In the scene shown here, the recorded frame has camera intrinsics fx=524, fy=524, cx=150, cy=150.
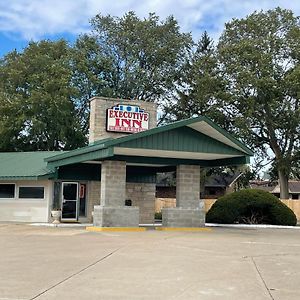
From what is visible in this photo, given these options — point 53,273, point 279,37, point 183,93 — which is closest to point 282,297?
point 53,273

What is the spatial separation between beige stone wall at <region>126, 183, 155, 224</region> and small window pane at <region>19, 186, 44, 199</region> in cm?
454

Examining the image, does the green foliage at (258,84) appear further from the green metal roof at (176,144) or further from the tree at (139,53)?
the green metal roof at (176,144)

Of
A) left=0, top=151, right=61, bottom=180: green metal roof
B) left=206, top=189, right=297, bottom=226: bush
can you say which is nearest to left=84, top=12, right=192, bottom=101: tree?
left=0, top=151, right=61, bottom=180: green metal roof

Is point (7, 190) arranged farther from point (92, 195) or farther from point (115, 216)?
point (115, 216)

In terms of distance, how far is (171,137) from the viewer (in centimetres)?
2062

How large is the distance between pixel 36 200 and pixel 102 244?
12795 mm

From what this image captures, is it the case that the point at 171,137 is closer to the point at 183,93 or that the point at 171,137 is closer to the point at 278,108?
the point at 278,108

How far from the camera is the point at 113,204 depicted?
21609 mm

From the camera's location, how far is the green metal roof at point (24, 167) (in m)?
26.1

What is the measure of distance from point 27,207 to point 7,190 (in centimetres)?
165

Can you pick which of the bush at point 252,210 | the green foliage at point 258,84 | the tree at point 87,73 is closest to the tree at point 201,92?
the green foliage at point 258,84

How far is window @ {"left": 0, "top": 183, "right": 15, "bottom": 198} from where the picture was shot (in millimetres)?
27656

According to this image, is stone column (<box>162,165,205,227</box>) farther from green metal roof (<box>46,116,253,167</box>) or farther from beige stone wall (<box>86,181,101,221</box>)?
beige stone wall (<box>86,181,101,221</box>)

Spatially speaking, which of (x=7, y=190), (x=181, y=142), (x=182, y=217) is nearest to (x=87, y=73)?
(x=7, y=190)
